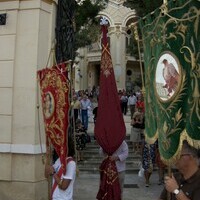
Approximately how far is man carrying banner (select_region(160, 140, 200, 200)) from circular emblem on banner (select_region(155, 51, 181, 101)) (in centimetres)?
46

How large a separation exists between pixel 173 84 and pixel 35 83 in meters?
3.97

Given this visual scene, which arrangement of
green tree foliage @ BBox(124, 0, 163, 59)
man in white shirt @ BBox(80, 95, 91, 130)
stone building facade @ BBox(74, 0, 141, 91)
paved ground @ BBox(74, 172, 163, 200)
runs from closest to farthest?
paved ground @ BBox(74, 172, 163, 200), green tree foliage @ BBox(124, 0, 163, 59), man in white shirt @ BBox(80, 95, 91, 130), stone building facade @ BBox(74, 0, 141, 91)

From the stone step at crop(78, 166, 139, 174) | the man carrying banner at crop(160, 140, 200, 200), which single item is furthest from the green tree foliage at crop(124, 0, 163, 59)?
the man carrying banner at crop(160, 140, 200, 200)

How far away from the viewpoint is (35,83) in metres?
7.11

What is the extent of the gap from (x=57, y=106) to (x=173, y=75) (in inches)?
85.4

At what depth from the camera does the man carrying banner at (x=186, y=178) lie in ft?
10.8

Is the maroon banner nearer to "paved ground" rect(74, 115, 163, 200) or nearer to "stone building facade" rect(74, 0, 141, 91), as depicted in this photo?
"paved ground" rect(74, 115, 163, 200)

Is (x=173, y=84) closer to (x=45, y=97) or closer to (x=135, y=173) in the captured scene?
(x=45, y=97)

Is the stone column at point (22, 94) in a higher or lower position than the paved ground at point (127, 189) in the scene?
higher

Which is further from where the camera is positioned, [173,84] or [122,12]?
[122,12]

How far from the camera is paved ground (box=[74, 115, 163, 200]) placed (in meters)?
8.59

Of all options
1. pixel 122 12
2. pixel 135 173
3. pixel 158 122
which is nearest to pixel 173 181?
pixel 158 122

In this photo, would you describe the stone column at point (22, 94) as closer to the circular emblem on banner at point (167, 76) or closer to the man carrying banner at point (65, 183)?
the man carrying banner at point (65, 183)

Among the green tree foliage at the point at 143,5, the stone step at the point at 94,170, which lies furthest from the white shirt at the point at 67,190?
the green tree foliage at the point at 143,5
